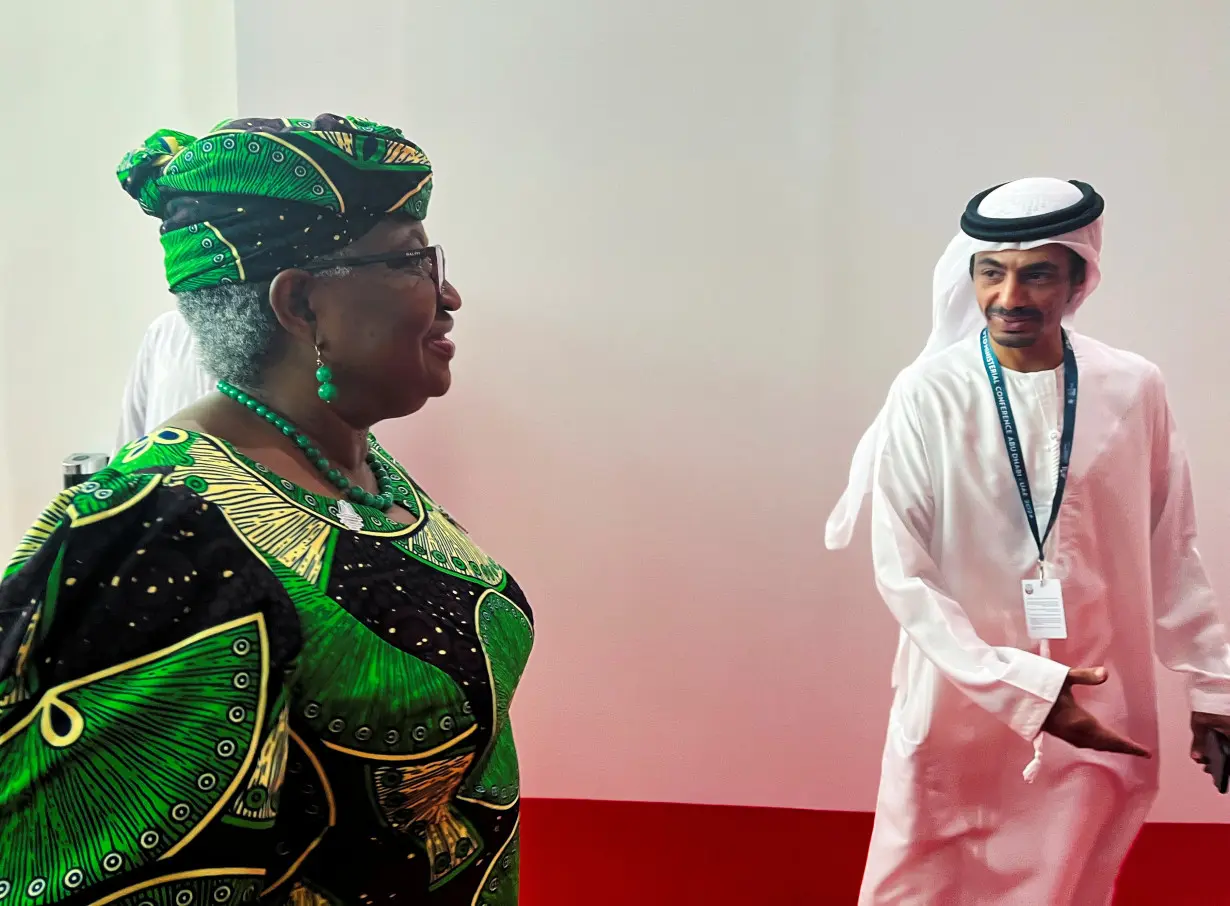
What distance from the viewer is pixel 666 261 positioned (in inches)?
106

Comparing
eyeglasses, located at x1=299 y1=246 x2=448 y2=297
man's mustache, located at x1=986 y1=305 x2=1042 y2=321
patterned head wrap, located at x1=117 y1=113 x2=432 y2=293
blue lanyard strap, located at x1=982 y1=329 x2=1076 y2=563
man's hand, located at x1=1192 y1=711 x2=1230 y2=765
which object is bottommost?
man's hand, located at x1=1192 y1=711 x2=1230 y2=765

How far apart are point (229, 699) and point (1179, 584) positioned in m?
1.85

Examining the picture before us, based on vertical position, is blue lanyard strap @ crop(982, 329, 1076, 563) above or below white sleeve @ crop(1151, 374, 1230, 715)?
above

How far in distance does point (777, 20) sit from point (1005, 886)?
7.42 ft

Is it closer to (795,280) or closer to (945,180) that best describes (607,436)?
(795,280)

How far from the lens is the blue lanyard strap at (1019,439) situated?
5.86 ft

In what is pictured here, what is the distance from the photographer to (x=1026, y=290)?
179 centimetres

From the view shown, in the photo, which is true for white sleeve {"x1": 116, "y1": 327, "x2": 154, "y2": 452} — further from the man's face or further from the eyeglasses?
the man's face

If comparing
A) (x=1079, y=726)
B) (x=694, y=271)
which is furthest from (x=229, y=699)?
(x=694, y=271)

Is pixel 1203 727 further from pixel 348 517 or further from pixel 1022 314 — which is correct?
pixel 348 517

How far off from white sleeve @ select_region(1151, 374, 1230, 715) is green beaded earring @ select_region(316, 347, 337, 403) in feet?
5.44

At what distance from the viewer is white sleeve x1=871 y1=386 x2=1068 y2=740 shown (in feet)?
5.30

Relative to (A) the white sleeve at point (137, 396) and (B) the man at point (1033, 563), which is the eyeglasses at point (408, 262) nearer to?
(B) the man at point (1033, 563)

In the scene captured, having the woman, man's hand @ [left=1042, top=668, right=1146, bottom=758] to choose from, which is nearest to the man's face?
man's hand @ [left=1042, top=668, right=1146, bottom=758]
